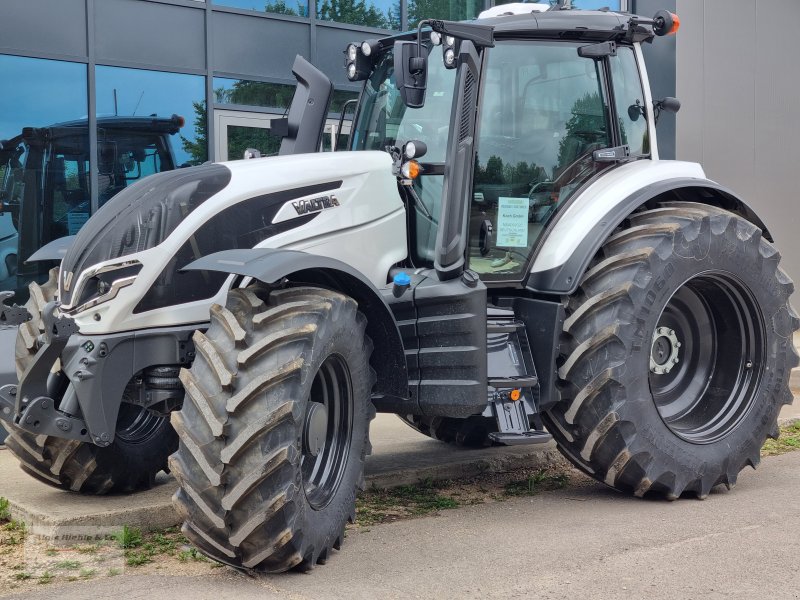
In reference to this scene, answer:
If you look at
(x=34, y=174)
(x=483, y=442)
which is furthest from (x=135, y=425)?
(x=34, y=174)

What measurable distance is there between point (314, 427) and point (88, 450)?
1636 mm

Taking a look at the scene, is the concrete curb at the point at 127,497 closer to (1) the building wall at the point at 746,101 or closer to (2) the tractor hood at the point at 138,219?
(2) the tractor hood at the point at 138,219

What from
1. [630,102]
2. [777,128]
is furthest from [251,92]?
[777,128]

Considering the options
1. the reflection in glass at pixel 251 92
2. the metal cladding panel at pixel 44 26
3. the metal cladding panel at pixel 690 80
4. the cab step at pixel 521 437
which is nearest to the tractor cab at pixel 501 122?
the cab step at pixel 521 437

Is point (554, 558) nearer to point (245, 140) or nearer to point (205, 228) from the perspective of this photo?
point (205, 228)

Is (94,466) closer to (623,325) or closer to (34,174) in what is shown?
(623,325)

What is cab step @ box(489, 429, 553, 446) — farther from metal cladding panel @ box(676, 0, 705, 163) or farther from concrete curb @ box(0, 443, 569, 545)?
metal cladding panel @ box(676, 0, 705, 163)

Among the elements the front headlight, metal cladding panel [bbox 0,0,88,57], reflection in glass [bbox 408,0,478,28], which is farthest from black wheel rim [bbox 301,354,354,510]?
reflection in glass [bbox 408,0,478,28]

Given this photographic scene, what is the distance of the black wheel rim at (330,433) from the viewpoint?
4.85 metres

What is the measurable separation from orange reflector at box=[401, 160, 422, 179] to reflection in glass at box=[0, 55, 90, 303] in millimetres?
6053

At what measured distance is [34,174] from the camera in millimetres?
10570

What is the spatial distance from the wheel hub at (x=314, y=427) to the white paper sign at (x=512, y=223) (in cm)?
162

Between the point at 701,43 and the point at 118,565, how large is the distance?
1272cm

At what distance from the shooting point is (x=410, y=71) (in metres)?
5.15
